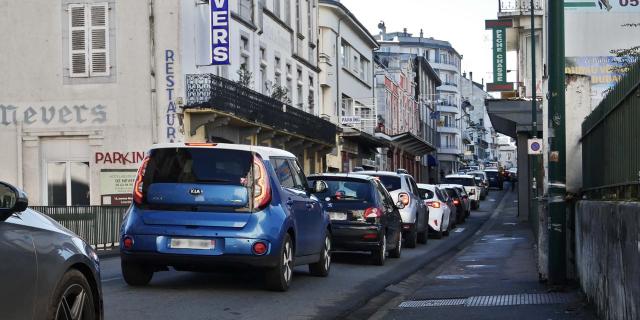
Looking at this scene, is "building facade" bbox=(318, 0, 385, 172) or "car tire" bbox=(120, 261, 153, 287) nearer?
"car tire" bbox=(120, 261, 153, 287)

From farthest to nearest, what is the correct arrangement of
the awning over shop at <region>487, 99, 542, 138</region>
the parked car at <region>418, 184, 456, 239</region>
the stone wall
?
the awning over shop at <region>487, 99, 542, 138</region>
the parked car at <region>418, 184, 456, 239</region>
the stone wall

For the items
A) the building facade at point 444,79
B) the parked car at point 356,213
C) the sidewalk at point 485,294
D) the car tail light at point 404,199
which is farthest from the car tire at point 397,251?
the building facade at point 444,79

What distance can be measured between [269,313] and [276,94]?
1043 inches

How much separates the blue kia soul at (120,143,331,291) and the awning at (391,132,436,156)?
46.9m

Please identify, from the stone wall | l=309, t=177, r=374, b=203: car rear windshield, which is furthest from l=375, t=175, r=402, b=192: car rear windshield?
the stone wall

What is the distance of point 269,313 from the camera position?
9516 millimetres

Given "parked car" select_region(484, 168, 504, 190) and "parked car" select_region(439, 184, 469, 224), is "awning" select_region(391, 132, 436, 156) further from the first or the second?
"parked car" select_region(439, 184, 469, 224)

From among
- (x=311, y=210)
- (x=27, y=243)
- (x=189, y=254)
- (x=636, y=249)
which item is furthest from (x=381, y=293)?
(x=27, y=243)

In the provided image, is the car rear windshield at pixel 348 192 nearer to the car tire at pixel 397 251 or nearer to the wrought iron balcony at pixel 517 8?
the car tire at pixel 397 251

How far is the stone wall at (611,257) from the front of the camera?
6.84 meters

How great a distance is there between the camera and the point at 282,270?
434 inches

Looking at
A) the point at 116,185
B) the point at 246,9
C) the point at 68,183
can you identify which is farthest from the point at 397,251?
the point at 246,9

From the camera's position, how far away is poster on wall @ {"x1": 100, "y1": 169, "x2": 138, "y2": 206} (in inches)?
1108

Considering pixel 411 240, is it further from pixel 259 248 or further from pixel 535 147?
pixel 259 248
